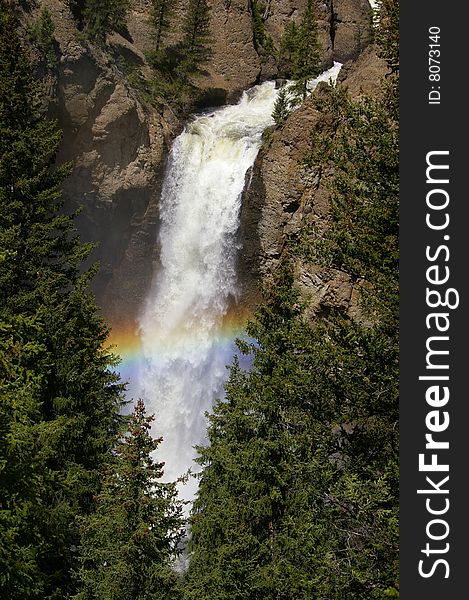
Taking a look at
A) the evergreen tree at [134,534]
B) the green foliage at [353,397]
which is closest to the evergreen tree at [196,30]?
the green foliage at [353,397]

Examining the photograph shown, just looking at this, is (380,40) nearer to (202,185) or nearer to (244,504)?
(244,504)

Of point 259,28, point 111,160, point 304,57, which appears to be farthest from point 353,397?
point 259,28

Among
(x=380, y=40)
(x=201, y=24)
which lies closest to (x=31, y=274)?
(x=380, y=40)

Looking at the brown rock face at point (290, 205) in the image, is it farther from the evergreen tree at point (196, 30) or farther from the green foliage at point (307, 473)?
the green foliage at point (307, 473)

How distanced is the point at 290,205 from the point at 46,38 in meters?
14.4

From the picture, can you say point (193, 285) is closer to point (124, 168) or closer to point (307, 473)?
point (124, 168)

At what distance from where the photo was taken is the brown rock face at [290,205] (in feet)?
87.8

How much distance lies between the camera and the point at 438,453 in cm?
494

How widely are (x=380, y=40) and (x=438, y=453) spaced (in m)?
6.52

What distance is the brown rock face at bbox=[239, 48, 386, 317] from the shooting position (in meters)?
26.8

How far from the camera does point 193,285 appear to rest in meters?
31.1

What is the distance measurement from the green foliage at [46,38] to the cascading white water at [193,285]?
7.81 meters

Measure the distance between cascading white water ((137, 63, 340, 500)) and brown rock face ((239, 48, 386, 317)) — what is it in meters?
1.01

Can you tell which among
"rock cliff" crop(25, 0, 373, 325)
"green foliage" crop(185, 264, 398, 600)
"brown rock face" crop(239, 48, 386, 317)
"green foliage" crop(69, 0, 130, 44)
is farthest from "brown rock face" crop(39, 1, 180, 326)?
"green foliage" crop(185, 264, 398, 600)
